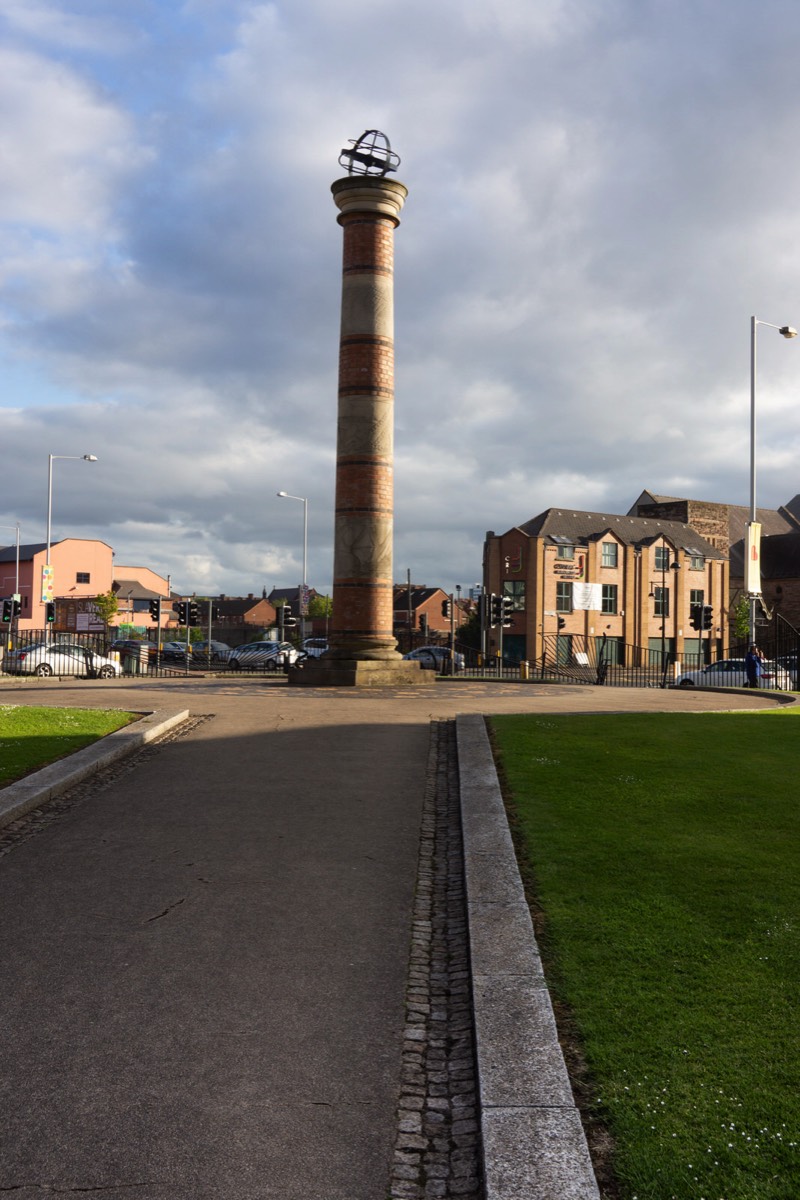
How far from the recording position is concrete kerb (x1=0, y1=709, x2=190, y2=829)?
29.6ft

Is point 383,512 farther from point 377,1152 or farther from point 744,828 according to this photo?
point 377,1152

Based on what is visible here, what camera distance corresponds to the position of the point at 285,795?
9.88 m

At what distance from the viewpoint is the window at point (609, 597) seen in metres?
71.0

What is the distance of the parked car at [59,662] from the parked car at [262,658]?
465 inches

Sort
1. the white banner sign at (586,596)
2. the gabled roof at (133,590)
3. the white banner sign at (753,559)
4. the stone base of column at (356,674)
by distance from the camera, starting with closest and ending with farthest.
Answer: the stone base of column at (356,674) < the white banner sign at (753,559) < the white banner sign at (586,596) < the gabled roof at (133,590)

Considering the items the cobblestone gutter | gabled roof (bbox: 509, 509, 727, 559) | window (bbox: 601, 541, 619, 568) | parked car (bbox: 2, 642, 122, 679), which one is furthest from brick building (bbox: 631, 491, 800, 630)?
the cobblestone gutter

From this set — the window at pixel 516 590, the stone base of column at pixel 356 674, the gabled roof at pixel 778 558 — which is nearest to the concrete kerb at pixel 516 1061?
the stone base of column at pixel 356 674

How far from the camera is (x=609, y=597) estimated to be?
7125 centimetres

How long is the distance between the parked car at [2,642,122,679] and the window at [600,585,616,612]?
40886 mm

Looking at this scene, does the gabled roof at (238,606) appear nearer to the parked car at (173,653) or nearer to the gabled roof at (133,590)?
the gabled roof at (133,590)

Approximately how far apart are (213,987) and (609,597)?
6832cm

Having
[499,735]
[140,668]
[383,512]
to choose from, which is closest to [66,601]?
[140,668]

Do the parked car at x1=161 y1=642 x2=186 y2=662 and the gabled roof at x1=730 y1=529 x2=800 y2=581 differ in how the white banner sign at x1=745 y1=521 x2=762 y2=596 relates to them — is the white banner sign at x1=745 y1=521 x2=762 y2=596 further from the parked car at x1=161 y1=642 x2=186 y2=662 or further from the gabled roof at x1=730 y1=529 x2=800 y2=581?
the gabled roof at x1=730 y1=529 x2=800 y2=581

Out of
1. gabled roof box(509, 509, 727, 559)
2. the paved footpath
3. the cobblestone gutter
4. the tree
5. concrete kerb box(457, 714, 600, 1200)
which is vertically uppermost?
gabled roof box(509, 509, 727, 559)
